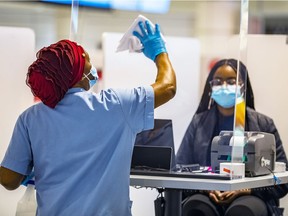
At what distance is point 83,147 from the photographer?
1939 mm

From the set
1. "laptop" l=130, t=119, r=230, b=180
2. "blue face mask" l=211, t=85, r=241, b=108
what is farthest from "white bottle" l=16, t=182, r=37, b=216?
"blue face mask" l=211, t=85, r=241, b=108

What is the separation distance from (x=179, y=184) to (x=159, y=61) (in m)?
0.46

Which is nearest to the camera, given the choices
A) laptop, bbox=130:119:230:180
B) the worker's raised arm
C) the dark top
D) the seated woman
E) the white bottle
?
the worker's raised arm

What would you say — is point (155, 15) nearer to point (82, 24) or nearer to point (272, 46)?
point (82, 24)

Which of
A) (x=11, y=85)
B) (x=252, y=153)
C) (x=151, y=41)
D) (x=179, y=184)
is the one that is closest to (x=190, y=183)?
(x=179, y=184)

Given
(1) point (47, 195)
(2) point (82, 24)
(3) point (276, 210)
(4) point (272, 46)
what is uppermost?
(2) point (82, 24)

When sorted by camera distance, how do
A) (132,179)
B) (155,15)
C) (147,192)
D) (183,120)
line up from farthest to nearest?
1. (155,15)
2. (183,120)
3. (147,192)
4. (132,179)

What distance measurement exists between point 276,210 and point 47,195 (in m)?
1.24

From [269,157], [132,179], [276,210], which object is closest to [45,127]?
[132,179]

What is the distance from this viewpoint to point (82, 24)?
699 cm

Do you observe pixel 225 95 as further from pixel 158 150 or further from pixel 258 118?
pixel 158 150

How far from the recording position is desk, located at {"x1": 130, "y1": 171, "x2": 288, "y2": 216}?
2.05 meters

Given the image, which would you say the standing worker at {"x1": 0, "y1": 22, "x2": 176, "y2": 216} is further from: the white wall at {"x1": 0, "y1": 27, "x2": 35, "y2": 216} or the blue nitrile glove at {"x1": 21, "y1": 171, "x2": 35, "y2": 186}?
the white wall at {"x1": 0, "y1": 27, "x2": 35, "y2": 216}

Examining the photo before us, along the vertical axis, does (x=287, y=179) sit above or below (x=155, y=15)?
below
